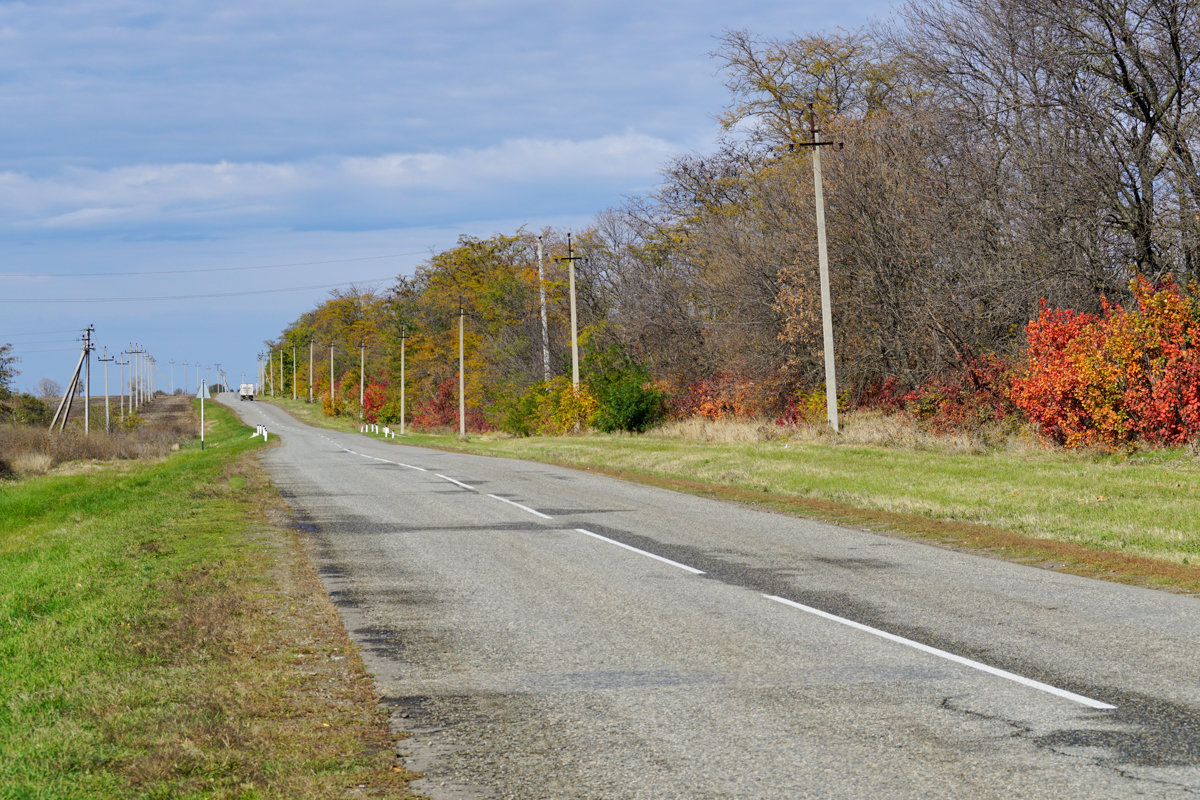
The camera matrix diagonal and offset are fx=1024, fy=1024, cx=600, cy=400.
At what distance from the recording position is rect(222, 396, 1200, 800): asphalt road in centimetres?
502

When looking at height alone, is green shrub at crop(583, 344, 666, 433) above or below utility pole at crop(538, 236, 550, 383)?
below

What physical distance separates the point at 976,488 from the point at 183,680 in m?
14.3

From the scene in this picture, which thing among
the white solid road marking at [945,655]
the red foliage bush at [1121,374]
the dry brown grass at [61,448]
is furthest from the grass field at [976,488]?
the dry brown grass at [61,448]

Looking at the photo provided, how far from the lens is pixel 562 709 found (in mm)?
6160

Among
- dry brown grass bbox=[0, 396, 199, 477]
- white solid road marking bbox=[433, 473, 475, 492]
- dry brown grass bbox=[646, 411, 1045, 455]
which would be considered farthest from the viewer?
dry brown grass bbox=[0, 396, 199, 477]

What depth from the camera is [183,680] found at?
659 cm

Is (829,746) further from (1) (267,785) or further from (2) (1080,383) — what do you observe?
(2) (1080,383)

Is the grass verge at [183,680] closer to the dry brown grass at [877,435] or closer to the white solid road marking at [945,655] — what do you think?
the white solid road marking at [945,655]

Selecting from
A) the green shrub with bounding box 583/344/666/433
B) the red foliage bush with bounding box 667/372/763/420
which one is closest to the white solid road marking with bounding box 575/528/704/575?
the red foliage bush with bounding box 667/372/763/420

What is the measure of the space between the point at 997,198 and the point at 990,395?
17.2ft

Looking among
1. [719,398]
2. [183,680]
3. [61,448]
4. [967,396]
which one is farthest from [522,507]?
[61,448]

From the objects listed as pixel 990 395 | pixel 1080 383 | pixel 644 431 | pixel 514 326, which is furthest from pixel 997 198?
pixel 514 326

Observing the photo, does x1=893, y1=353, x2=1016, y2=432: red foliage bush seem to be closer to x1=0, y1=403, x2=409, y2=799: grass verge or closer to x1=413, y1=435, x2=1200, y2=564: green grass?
x1=413, y1=435, x2=1200, y2=564: green grass

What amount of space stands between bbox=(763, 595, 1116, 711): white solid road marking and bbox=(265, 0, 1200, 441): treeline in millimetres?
15350
